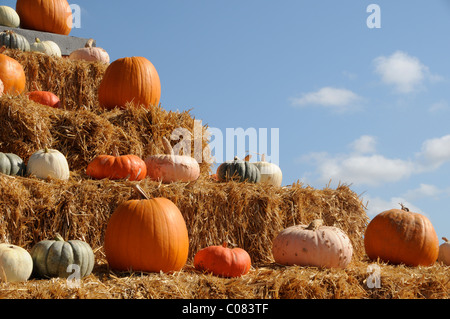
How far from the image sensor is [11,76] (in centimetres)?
605

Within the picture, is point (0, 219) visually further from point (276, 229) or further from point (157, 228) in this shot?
point (276, 229)

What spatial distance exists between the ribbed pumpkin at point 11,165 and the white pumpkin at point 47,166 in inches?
3.5

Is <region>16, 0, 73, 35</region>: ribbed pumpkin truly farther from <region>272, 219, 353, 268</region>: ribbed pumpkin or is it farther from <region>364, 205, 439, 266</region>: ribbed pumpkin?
<region>364, 205, 439, 266</region>: ribbed pumpkin

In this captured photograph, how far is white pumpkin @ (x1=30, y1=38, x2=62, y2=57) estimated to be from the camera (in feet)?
25.1

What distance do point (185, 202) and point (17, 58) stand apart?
12.5ft

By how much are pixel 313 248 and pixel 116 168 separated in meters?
1.88

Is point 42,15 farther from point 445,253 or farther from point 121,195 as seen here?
point 445,253

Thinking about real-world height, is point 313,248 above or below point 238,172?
below

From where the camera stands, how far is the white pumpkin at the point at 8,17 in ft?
26.7

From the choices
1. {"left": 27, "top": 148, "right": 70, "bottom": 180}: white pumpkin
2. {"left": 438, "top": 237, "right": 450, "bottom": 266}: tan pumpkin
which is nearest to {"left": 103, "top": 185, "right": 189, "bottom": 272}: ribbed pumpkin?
{"left": 27, "top": 148, "right": 70, "bottom": 180}: white pumpkin

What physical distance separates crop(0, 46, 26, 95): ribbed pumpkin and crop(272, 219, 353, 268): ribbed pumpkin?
3.63m

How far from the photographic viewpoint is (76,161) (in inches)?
205

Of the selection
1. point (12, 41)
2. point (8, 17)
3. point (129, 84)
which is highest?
point (8, 17)

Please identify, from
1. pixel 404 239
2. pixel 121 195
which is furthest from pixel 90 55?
pixel 404 239
